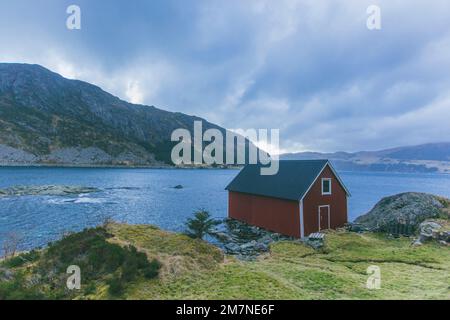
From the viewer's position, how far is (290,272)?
12352mm

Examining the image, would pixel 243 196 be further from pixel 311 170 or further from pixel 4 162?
pixel 4 162

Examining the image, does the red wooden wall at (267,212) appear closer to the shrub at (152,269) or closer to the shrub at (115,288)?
the shrub at (152,269)

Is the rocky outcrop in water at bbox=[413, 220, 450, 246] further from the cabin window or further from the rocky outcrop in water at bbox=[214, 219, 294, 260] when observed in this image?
the rocky outcrop in water at bbox=[214, 219, 294, 260]

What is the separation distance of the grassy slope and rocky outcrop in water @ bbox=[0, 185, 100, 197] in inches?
2004

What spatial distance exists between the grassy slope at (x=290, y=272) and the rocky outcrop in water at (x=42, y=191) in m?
50.9

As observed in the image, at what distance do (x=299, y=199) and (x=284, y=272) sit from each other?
1067cm

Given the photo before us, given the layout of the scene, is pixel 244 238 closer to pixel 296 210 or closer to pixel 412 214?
pixel 296 210

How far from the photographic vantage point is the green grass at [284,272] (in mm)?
9719

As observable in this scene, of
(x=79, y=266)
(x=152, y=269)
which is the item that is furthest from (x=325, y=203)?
(x=79, y=266)

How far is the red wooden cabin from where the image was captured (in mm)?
23031

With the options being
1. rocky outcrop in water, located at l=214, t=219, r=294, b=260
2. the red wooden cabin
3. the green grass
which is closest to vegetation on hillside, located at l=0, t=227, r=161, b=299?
the green grass

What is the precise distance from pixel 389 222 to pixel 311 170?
7723 millimetres

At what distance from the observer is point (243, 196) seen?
3036 centimetres

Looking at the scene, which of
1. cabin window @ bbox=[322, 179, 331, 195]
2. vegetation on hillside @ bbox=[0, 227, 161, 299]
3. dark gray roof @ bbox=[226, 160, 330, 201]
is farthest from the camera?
cabin window @ bbox=[322, 179, 331, 195]
